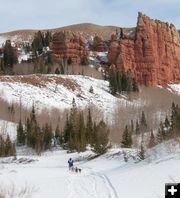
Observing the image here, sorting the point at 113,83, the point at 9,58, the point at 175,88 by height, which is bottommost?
the point at 175,88

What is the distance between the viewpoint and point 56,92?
149 metres

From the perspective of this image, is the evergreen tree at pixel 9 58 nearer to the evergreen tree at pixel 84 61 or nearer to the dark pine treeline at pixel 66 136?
the evergreen tree at pixel 84 61

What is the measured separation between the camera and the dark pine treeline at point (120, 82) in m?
164

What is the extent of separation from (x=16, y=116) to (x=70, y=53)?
7508 centimetres

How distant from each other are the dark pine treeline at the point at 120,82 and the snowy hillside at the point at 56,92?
8.56ft

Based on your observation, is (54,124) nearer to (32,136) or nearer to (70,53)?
(32,136)

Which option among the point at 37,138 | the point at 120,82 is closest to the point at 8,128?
the point at 37,138

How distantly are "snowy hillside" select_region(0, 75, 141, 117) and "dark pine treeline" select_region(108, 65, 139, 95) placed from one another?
103 inches

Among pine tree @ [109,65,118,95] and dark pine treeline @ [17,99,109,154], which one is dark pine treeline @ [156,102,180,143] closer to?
dark pine treeline @ [17,99,109,154]

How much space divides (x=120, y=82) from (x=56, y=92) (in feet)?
96.9

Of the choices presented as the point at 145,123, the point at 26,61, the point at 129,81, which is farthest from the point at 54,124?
the point at 26,61

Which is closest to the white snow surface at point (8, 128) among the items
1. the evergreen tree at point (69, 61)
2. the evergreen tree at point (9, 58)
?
the evergreen tree at point (9, 58)

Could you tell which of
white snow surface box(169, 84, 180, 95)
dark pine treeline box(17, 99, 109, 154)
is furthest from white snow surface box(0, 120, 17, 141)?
white snow surface box(169, 84, 180, 95)

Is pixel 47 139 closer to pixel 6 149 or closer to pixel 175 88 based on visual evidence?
pixel 6 149
